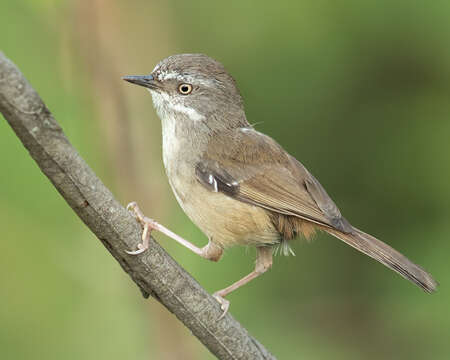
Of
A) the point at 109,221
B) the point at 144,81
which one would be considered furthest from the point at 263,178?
the point at 109,221

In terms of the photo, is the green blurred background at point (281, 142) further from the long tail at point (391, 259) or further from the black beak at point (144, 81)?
the long tail at point (391, 259)

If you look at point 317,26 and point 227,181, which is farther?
point 317,26

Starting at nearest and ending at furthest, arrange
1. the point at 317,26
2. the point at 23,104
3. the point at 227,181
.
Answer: the point at 23,104, the point at 227,181, the point at 317,26

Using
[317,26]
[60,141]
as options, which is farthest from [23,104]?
[317,26]

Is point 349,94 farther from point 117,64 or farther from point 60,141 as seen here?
point 60,141

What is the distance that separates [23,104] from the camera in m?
2.32

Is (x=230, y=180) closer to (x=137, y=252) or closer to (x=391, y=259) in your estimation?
(x=391, y=259)

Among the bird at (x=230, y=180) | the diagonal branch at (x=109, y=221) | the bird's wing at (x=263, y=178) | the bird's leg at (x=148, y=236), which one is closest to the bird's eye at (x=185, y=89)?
the bird at (x=230, y=180)

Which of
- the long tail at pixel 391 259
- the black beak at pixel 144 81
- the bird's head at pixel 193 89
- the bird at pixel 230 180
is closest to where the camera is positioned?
the long tail at pixel 391 259

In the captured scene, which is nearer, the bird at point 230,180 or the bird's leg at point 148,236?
the bird's leg at point 148,236

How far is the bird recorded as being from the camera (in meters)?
3.87

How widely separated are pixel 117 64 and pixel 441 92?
2.18 meters

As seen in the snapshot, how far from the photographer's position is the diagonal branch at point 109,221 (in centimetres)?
232

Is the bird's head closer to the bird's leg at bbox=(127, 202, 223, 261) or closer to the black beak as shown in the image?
the black beak
